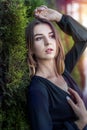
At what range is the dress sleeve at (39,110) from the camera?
2.64 meters

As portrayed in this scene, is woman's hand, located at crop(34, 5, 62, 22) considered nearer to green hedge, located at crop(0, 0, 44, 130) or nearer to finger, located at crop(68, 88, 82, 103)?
green hedge, located at crop(0, 0, 44, 130)

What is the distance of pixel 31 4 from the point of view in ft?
10.3

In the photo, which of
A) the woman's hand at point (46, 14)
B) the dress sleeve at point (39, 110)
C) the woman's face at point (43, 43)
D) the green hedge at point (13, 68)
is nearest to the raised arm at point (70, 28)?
the woman's hand at point (46, 14)

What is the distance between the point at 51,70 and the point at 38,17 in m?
0.36

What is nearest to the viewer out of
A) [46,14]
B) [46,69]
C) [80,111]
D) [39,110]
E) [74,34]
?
[39,110]

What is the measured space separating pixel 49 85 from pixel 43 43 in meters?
0.27

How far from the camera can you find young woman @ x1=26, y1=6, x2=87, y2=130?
2.67 m

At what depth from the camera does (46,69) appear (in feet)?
9.45

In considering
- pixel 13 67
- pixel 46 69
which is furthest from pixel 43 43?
pixel 13 67

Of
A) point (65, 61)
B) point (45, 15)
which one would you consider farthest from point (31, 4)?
point (65, 61)

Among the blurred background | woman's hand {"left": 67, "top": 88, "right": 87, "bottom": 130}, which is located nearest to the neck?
the blurred background

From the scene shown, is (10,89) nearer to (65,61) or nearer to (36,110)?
(36,110)

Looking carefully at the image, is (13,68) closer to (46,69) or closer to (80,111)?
(46,69)

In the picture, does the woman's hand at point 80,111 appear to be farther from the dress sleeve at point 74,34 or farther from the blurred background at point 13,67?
the dress sleeve at point 74,34
